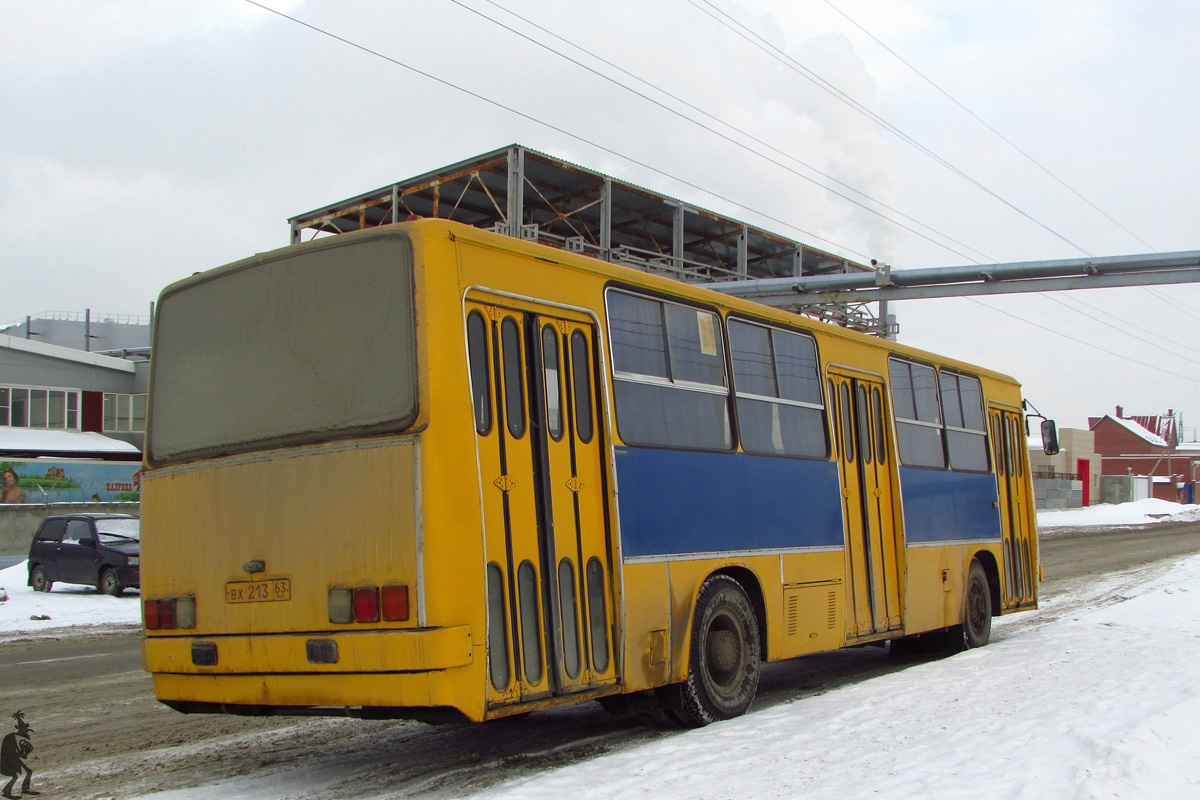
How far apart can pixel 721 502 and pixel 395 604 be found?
128 inches

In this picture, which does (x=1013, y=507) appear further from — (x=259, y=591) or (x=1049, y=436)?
(x=259, y=591)

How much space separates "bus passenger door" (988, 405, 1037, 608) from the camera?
46.9 ft

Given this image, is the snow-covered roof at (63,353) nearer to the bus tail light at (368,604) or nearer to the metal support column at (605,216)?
the metal support column at (605,216)

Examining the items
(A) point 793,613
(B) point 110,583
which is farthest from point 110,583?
(A) point 793,613

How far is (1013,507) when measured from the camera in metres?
14.7

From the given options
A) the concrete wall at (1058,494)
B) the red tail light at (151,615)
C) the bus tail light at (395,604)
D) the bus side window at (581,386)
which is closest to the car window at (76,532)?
the red tail light at (151,615)

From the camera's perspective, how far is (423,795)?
6.29m

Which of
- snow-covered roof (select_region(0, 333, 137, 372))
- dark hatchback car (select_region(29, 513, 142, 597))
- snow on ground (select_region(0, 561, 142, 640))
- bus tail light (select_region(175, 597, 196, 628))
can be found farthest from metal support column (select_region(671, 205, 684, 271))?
bus tail light (select_region(175, 597, 196, 628))

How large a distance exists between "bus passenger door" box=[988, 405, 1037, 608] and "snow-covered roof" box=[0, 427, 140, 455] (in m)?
37.4

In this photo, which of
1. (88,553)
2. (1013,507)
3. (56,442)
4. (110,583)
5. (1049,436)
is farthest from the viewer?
(56,442)

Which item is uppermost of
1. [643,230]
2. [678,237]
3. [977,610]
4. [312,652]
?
[643,230]

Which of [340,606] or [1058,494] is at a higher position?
[1058,494]

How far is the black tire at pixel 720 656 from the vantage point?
8.12 metres

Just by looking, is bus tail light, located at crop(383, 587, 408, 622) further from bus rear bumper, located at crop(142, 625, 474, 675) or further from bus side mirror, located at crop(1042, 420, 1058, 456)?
bus side mirror, located at crop(1042, 420, 1058, 456)
